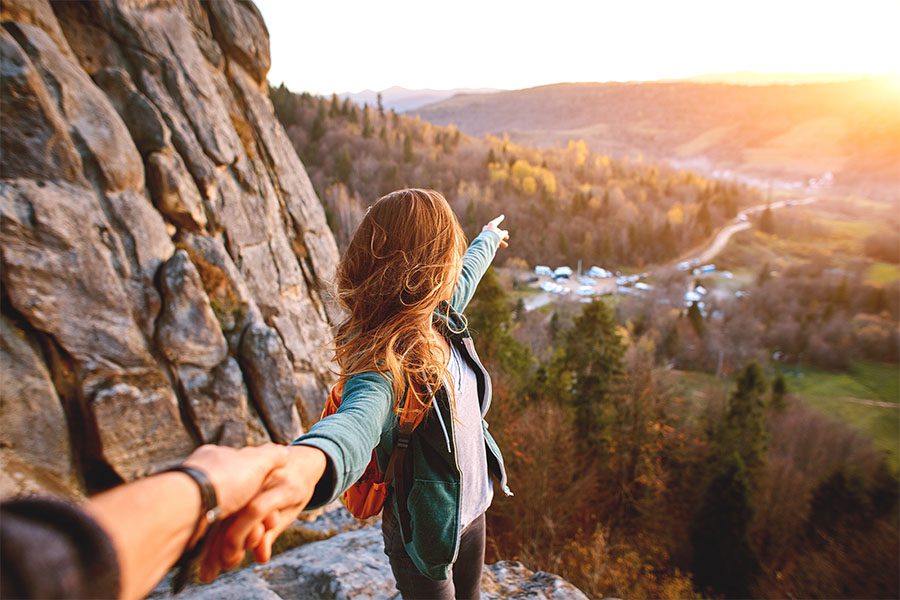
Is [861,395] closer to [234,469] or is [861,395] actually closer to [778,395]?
[778,395]

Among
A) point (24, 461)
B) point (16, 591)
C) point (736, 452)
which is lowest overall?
point (736, 452)

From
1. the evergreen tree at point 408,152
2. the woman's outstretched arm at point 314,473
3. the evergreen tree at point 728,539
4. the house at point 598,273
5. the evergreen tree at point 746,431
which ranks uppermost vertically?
the evergreen tree at point 408,152

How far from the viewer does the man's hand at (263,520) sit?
112 cm

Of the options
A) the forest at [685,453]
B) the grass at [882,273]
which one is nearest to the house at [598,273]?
the forest at [685,453]

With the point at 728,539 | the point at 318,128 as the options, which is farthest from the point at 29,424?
the point at 318,128

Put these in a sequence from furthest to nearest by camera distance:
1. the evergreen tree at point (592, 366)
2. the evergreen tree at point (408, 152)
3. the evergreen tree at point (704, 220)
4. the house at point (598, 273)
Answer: the evergreen tree at point (704, 220)
the evergreen tree at point (408, 152)
the house at point (598, 273)
the evergreen tree at point (592, 366)

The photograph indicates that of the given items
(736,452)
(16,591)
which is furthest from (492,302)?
(16,591)

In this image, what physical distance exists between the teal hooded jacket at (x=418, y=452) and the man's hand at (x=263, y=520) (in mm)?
164

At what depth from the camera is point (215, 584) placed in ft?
16.0

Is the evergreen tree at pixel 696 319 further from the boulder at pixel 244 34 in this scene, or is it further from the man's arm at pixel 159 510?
the man's arm at pixel 159 510

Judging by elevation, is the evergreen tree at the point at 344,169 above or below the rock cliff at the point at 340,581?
above

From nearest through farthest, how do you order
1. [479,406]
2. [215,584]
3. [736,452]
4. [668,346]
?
[479,406], [215,584], [736,452], [668,346]

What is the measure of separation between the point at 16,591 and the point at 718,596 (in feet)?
68.8

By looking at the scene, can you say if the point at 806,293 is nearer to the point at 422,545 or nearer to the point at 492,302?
the point at 492,302
